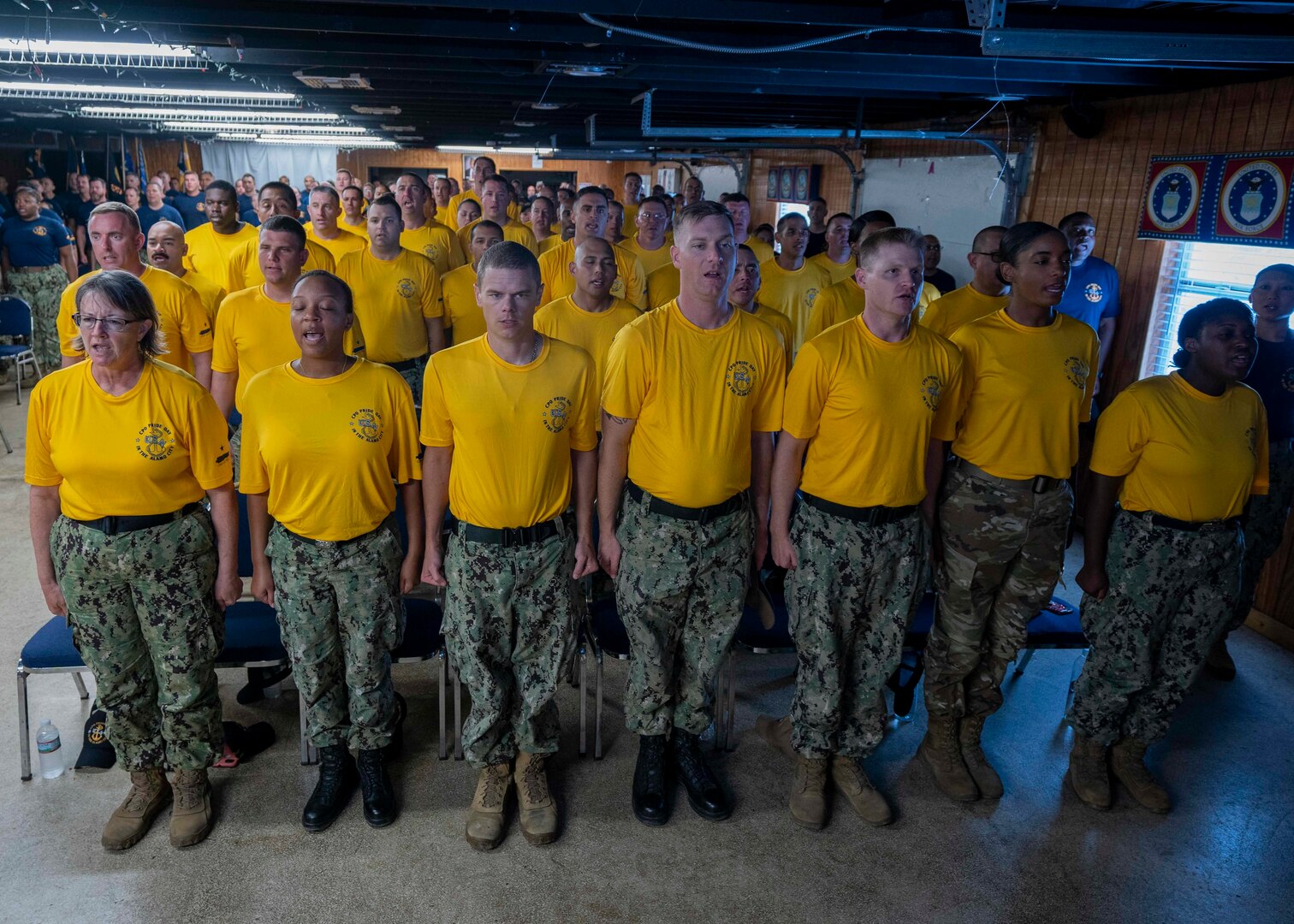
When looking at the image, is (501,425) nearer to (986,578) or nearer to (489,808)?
(489,808)

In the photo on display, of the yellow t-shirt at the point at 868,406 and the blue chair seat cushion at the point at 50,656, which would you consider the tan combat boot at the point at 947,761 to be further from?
the blue chair seat cushion at the point at 50,656

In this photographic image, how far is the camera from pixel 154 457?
2.75 m

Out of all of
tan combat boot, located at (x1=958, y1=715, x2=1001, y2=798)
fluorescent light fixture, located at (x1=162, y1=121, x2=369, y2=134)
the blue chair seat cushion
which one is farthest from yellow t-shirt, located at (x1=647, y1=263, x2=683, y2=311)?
fluorescent light fixture, located at (x1=162, y1=121, x2=369, y2=134)

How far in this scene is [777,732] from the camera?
3.72m

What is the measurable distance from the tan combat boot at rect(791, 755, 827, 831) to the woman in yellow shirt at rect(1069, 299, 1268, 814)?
1.06 metres

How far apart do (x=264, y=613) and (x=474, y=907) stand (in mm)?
1496

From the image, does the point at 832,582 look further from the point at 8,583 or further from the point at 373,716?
the point at 8,583

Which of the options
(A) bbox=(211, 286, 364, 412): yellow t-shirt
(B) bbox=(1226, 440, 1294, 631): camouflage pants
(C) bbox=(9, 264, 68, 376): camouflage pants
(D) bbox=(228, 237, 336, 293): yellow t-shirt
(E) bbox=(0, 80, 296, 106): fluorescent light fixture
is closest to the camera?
(A) bbox=(211, 286, 364, 412): yellow t-shirt

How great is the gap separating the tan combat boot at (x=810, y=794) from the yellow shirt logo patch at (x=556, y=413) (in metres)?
1.58

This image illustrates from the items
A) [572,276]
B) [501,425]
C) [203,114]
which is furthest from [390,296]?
[203,114]

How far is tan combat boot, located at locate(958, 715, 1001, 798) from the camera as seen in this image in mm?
3482

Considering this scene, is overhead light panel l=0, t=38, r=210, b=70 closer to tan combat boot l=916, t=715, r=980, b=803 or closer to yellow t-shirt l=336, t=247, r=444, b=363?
yellow t-shirt l=336, t=247, r=444, b=363

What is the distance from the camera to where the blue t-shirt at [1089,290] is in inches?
215

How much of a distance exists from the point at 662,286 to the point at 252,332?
231cm
